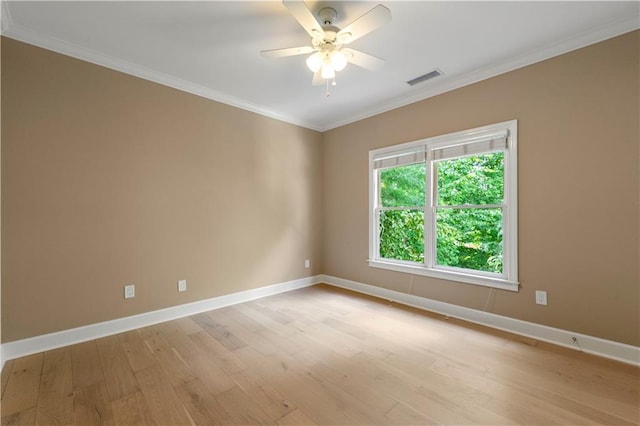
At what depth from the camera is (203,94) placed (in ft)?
11.2

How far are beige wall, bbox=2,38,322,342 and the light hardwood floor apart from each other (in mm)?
560

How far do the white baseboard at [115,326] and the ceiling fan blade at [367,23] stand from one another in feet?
10.5

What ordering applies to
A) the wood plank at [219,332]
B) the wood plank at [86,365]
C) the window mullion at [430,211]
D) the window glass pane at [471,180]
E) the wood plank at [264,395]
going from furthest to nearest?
1. the window mullion at [430,211]
2. the window glass pane at [471,180]
3. the wood plank at [219,332]
4. the wood plank at [86,365]
5. the wood plank at [264,395]

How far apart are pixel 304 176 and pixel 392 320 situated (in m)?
2.57

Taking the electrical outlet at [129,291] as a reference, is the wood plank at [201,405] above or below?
below

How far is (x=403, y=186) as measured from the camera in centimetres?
386

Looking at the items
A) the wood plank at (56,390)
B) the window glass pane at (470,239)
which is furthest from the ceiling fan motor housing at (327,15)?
the wood plank at (56,390)

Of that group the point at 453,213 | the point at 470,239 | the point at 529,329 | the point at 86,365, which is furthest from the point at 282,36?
the point at 529,329

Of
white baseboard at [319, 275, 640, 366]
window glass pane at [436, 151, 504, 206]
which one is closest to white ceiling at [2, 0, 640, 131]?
window glass pane at [436, 151, 504, 206]

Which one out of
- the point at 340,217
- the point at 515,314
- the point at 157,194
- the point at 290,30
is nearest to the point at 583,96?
the point at 515,314

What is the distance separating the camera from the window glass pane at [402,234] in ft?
12.1

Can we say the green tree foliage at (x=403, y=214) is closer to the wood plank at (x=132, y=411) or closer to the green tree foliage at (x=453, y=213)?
the green tree foliage at (x=453, y=213)

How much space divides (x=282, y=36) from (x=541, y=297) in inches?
133

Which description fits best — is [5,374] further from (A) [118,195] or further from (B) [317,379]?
(B) [317,379]
